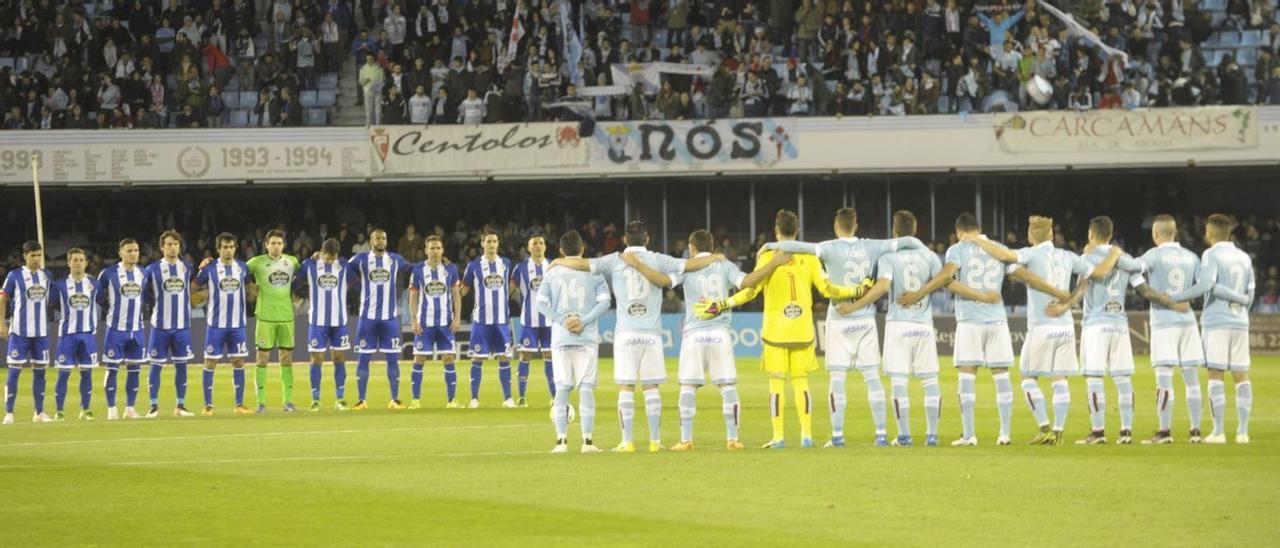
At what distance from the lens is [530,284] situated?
71.8ft

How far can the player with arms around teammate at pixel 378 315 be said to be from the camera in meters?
22.2

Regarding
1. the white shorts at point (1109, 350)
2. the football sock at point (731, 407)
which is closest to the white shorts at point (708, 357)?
the football sock at point (731, 407)

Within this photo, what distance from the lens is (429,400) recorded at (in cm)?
2392

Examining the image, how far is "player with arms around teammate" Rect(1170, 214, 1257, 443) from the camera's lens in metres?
15.5

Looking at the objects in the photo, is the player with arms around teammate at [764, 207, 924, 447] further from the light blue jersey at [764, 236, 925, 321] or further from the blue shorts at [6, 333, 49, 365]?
the blue shorts at [6, 333, 49, 365]

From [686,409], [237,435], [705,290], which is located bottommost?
[237,435]

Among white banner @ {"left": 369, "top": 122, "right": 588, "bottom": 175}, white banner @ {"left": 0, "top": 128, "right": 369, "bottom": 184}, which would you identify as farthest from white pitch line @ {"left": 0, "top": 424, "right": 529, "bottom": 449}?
white banner @ {"left": 0, "top": 128, "right": 369, "bottom": 184}

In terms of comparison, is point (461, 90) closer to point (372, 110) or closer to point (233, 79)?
point (372, 110)

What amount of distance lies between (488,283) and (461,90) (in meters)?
15.8

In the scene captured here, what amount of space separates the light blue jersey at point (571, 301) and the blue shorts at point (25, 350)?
8806mm

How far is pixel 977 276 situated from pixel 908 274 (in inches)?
25.7

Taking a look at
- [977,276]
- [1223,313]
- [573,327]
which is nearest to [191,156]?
[573,327]

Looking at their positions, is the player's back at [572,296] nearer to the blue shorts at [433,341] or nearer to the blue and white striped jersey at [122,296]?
the blue shorts at [433,341]

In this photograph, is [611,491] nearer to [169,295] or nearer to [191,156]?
[169,295]
